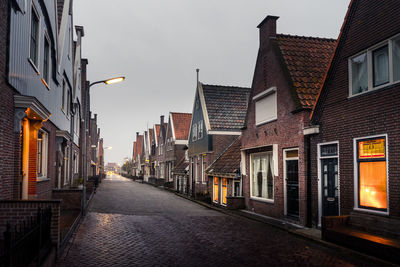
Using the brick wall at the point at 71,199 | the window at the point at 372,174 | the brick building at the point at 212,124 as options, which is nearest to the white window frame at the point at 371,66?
the window at the point at 372,174

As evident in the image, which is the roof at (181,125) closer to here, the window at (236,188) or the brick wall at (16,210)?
the window at (236,188)

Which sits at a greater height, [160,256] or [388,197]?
[388,197]

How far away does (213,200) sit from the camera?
78.3 feet

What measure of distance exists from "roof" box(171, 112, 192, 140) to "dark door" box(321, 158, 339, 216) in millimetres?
29688

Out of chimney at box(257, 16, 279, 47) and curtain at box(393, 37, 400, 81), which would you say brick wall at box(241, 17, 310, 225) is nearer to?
chimney at box(257, 16, 279, 47)

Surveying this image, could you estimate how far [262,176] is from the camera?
56.3ft

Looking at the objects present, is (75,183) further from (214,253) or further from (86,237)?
(214,253)

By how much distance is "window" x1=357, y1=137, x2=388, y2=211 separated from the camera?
9917mm

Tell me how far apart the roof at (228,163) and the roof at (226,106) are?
1.72 metres

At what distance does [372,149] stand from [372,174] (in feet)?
2.32

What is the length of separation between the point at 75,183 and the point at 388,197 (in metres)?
22.2

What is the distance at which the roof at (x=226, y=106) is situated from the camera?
2631 centimetres

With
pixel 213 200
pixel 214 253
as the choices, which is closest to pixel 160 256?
pixel 214 253

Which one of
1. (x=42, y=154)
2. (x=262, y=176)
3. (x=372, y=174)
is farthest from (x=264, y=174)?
(x=42, y=154)
